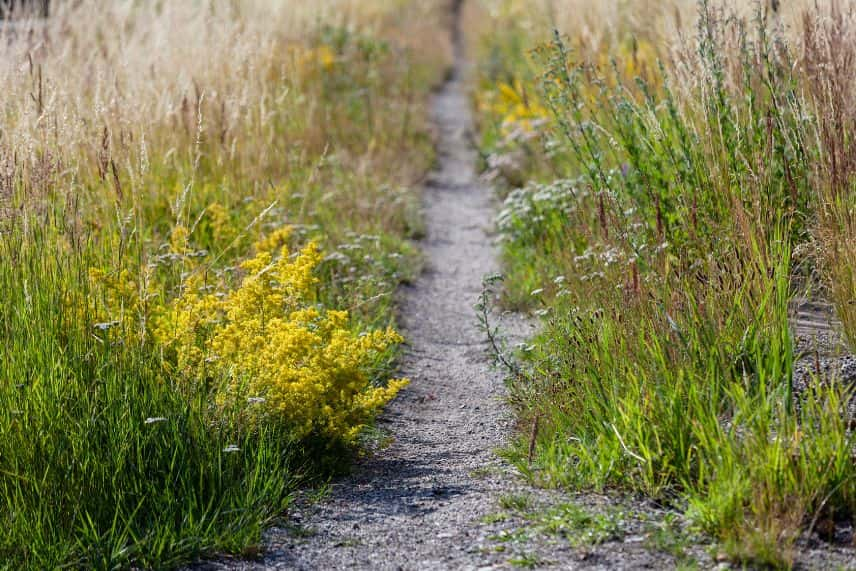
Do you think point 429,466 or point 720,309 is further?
point 429,466

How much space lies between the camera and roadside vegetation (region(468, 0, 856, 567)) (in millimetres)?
3059

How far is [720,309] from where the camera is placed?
3701 millimetres

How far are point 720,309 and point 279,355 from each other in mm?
1604

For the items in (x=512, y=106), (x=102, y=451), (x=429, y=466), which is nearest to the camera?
(x=102, y=451)

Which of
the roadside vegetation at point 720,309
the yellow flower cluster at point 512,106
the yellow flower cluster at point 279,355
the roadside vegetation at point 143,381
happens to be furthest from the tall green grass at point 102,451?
the yellow flower cluster at point 512,106

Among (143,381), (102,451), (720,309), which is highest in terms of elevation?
(720,309)

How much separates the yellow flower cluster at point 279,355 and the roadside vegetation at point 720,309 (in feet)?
2.23

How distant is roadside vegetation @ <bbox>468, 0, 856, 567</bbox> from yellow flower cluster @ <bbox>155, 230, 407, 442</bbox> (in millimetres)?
680

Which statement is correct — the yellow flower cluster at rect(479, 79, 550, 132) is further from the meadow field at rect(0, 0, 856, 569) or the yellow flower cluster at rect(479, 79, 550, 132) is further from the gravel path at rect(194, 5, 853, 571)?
the gravel path at rect(194, 5, 853, 571)

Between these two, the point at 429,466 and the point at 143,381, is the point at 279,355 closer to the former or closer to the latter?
the point at 143,381

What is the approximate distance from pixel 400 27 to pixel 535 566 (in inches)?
539

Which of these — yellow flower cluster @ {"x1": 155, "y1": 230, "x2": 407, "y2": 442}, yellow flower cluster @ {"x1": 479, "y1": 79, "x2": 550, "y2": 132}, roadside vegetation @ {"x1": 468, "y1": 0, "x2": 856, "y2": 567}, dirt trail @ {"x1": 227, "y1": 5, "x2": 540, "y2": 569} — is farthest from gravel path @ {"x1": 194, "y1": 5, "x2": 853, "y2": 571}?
yellow flower cluster @ {"x1": 479, "y1": 79, "x2": 550, "y2": 132}

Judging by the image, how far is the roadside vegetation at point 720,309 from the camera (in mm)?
3059

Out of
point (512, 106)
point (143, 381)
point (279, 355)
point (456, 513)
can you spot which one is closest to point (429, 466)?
point (456, 513)
